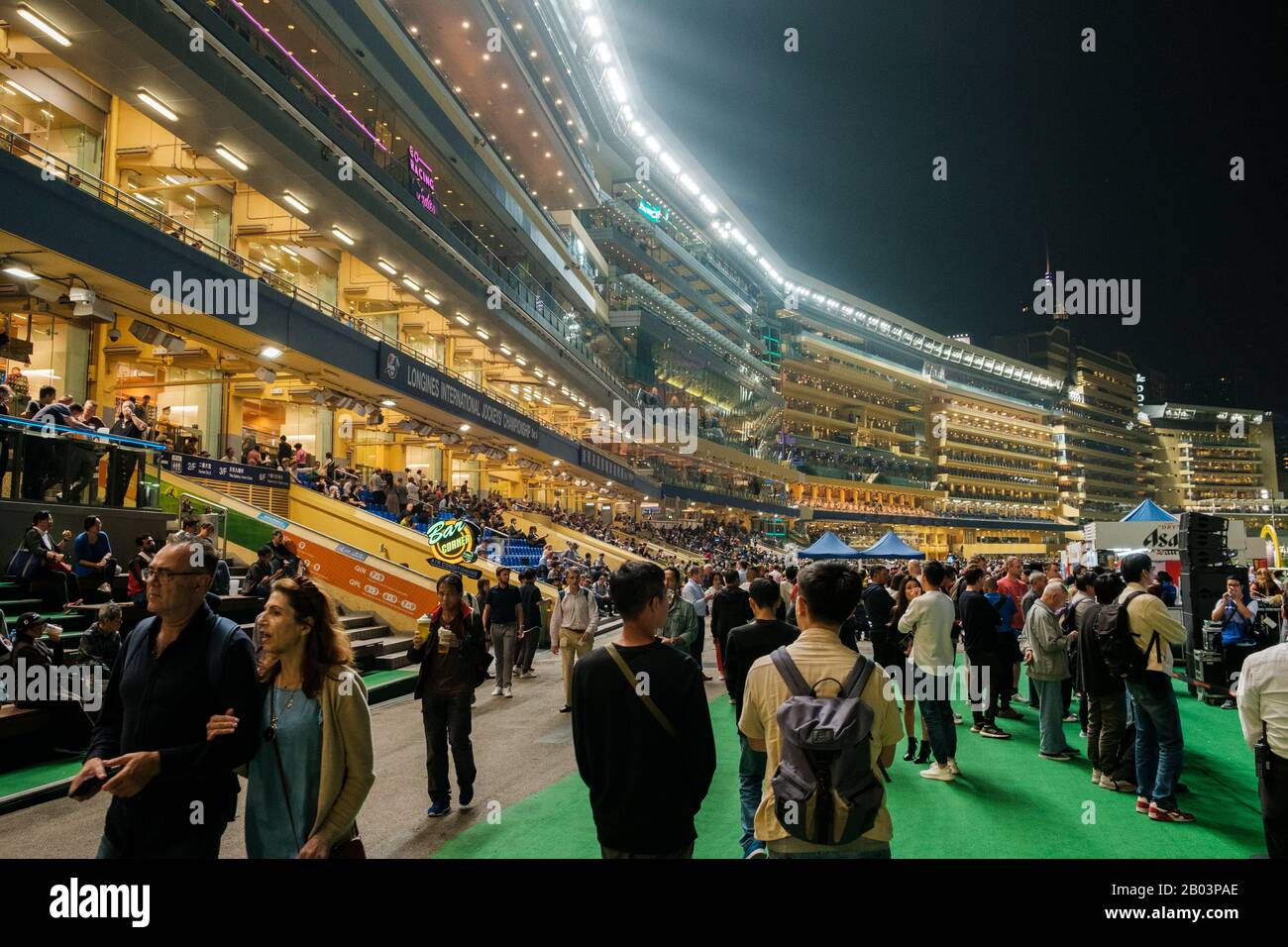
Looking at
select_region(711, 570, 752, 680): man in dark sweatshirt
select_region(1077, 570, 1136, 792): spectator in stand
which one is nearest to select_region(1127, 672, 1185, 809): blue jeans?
select_region(1077, 570, 1136, 792): spectator in stand

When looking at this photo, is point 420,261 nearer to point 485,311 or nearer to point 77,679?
point 485,311

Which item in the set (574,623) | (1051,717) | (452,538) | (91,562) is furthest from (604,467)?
(1051,717)

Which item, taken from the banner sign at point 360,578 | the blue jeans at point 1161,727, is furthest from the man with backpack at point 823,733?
the banner sign at point 360,578

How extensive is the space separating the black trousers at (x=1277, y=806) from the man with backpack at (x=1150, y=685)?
1.96 metres

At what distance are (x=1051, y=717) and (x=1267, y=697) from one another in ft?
14.1

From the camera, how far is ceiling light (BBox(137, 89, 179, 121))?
603 inches

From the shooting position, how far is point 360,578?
46.8 feet

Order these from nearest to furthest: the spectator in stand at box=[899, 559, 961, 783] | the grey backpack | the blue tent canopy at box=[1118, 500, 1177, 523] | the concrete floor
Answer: the grey backpack, the concrete floor, the spectator in stand at box=[899, 559, 961, 783], the blue tent canopy at box=[1118, 500, 1177, 523]

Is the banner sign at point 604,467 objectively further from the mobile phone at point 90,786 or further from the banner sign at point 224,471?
the mobile phone at point 90,786

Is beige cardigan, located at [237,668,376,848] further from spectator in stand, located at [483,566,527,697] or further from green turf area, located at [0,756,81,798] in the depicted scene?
spectator in stand, located at [483,566,527,697]

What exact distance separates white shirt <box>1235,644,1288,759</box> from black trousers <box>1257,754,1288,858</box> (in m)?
0.07

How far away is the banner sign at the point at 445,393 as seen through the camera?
21750 mm

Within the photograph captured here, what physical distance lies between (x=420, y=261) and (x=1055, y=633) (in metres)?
22.1
